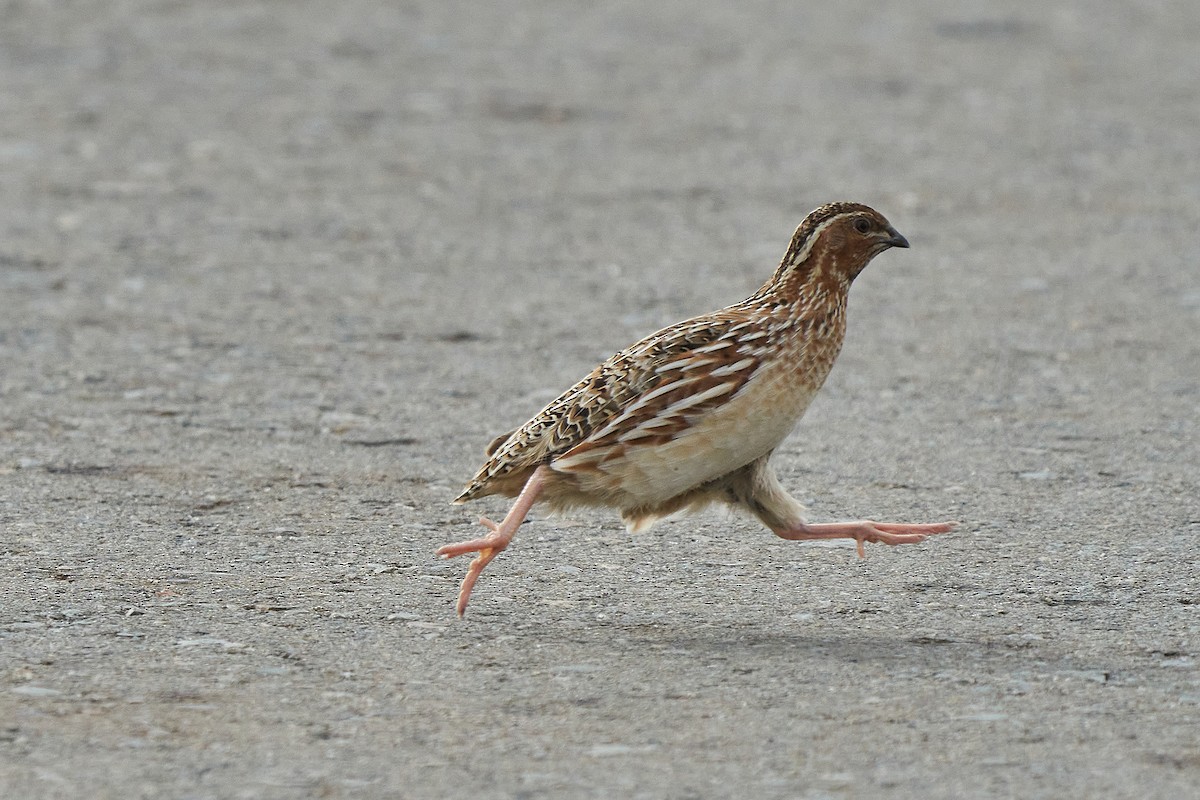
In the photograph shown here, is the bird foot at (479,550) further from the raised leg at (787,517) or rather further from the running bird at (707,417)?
the raised leg at (787,517)

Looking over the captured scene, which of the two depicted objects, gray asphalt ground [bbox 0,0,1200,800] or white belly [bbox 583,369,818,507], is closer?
gray asphalt ground [bbox 0,0,1200,800]

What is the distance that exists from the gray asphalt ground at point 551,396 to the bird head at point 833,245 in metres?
0.97

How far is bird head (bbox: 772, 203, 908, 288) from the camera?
19.3ft

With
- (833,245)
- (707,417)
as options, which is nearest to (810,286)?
(833,245)

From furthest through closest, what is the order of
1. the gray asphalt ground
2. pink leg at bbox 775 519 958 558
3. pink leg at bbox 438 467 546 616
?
pink leg at bbox 775 519 958 558 < pink leg at bbox 438 467 546 616 < the gray asphalt ground

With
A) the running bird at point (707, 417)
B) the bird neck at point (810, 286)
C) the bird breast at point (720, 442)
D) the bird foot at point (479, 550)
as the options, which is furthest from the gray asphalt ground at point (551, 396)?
the bird neck at point (810, 286)

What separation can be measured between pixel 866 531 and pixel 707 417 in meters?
0.69

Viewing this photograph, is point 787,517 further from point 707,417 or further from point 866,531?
point 707,417

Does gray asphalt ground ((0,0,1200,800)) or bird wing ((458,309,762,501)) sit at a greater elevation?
bird wing ((458,309,762,501))

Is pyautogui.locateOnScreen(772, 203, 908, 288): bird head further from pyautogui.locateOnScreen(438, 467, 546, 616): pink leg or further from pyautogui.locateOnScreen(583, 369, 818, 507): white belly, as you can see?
pyautogui.locateOnScreen(438, 467, 546, 616): pink leg

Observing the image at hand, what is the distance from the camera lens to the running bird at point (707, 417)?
5.52m

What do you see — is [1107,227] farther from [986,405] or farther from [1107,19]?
[1107,19]

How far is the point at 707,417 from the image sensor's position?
549cm

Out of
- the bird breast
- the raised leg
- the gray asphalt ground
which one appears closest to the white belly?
the bird breast
